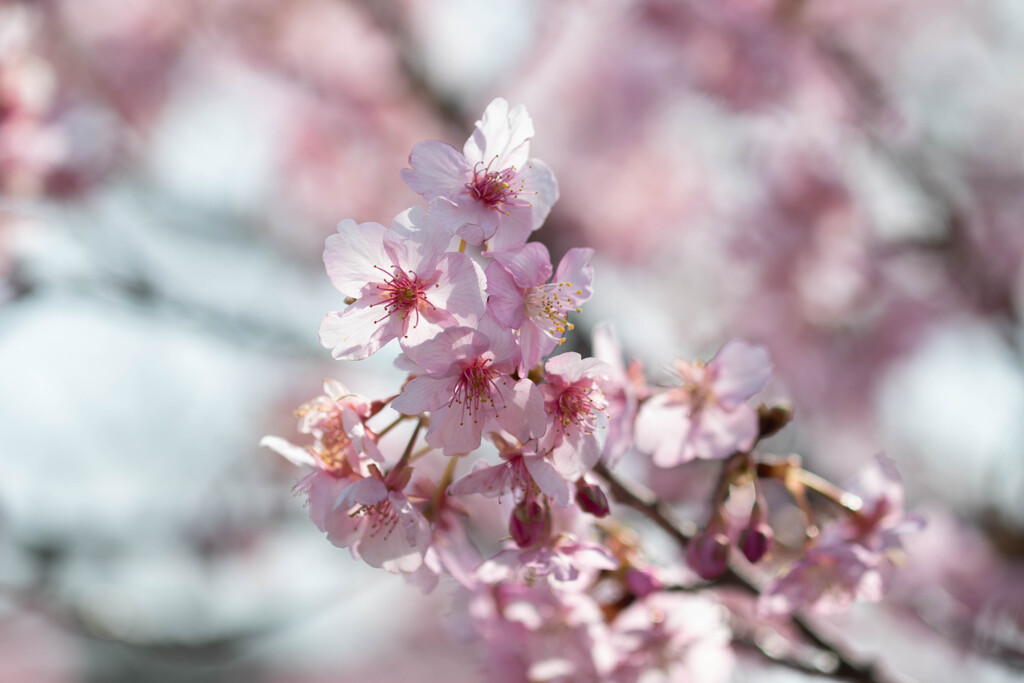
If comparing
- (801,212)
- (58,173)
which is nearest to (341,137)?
(58,173)

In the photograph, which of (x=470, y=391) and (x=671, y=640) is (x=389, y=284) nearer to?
(x=470, y=391)

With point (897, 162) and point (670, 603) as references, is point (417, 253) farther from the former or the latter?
point (897, 162)

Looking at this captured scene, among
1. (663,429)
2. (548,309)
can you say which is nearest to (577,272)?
(548,309)

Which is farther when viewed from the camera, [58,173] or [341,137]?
[341,137]

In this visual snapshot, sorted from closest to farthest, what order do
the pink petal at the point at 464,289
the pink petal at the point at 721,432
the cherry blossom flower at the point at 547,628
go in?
the pink petal at the point at 464,289 < the pink petal at the point at 721,432 < the cherry blossom flower at the point at 547,628

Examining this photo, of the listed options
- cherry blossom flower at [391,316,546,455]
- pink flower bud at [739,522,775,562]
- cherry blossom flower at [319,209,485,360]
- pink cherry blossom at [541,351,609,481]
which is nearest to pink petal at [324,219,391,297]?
cherry blossom flower at [319,209,485,360]

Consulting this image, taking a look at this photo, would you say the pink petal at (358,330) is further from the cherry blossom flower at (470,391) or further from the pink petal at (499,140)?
the pink petal at (499,140)

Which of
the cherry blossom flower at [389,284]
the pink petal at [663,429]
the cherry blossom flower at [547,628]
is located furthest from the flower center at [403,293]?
the cherry blossom flower at [547,628]
